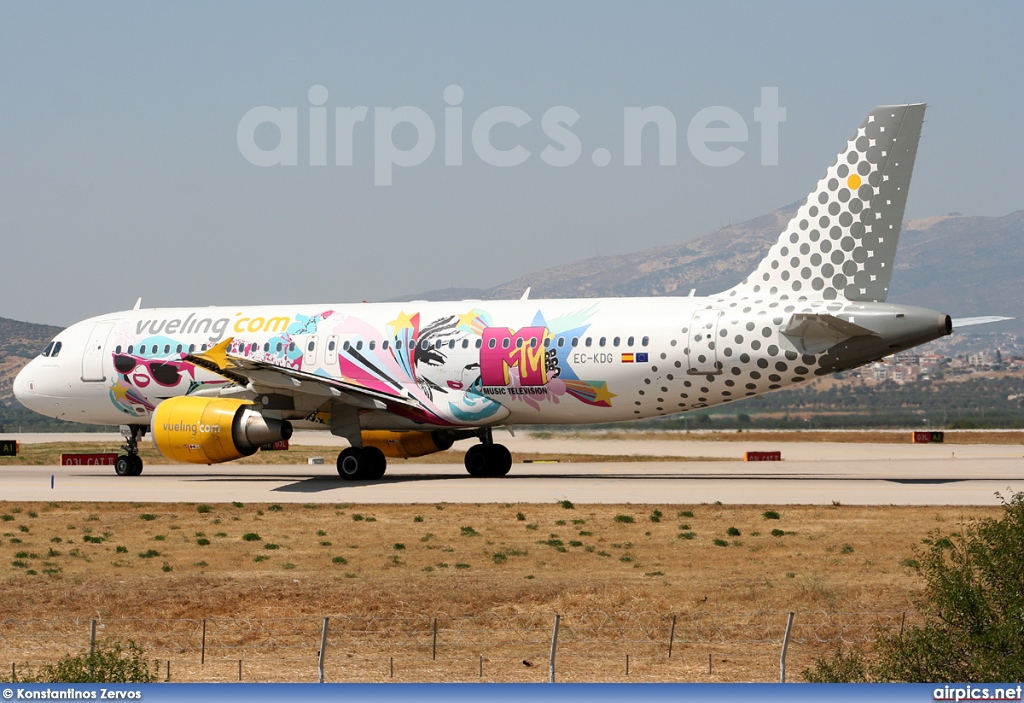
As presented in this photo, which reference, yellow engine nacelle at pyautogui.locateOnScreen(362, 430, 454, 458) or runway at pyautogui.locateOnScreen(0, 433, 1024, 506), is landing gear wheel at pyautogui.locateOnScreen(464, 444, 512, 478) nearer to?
runway at pyautogui.locateOnScreen(0, 433, 1024, 506)

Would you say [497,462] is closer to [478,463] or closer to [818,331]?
[478,463]

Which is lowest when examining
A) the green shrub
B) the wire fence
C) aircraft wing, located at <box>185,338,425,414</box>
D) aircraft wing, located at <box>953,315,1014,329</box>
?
the wire fence

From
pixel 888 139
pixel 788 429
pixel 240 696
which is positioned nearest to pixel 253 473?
pixel 888 139

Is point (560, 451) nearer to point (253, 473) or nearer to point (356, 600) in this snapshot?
point (253, 473)

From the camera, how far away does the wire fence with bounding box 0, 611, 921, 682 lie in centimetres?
1355

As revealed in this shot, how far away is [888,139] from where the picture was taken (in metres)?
29.8

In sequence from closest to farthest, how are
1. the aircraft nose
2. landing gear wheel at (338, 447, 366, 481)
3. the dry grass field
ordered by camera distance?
the dry grass field
landing gear wheel at (338, 447, 366, 481)
the aircraft nose

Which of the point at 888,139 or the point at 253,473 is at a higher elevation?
the point at 888,139

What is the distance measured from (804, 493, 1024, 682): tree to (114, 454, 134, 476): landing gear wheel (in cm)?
3013

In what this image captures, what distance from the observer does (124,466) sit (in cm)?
3962

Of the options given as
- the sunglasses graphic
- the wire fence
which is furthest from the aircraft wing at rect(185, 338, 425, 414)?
the wire fence

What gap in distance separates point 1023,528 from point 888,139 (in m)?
18.4

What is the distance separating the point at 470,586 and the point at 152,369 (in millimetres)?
22421

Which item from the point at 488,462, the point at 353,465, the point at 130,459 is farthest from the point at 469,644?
the point at 130,459
